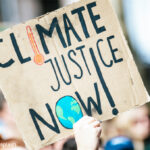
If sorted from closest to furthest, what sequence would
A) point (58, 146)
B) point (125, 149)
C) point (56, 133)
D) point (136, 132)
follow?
point (56, 133), point (125, 149), point (58, 146), point (136, 132)

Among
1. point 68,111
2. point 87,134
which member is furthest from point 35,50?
point 87,134

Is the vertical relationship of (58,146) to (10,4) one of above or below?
below

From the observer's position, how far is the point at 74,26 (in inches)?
107

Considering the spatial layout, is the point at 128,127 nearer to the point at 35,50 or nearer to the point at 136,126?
the point at 136,126

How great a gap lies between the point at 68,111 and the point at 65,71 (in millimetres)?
229

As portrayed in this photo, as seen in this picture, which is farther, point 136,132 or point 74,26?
point 136,132

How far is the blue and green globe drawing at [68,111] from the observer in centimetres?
265

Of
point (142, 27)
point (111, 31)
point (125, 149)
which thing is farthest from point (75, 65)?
point (142, 27)

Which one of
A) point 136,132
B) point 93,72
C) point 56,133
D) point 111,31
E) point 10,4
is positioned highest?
point 10,4

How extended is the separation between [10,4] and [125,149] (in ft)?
22.4

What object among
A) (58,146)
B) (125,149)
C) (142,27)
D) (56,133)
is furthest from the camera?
(142,27)

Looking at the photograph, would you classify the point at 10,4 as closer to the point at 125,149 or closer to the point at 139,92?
the point at 125,149

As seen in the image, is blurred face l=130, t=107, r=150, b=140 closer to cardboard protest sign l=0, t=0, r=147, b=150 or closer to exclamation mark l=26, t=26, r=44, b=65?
cardboard protest sign l=0, t=0, r=147, b=150

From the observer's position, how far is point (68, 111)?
8.75 ft
